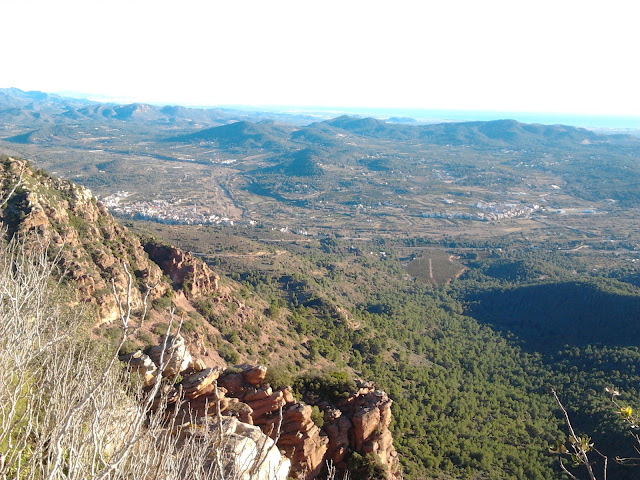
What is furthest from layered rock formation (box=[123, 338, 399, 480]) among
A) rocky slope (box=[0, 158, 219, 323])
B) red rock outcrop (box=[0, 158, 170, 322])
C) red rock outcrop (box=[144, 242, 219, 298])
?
red rock outcrop (box=[144, 242, 219, 298])

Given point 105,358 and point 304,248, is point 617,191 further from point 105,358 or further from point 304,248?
point 105,358

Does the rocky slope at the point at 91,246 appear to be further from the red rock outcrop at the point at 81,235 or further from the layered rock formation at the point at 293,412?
the layered rock formation at the point at 293,412

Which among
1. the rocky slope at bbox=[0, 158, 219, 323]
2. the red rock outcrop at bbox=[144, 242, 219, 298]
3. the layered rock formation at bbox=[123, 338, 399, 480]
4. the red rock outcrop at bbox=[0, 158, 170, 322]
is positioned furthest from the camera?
the red rock outcrop at bbox=[144, 242, 219, 298]

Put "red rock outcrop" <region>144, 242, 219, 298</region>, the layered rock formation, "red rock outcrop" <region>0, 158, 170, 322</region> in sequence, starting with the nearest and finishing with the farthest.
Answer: the layered rock formation
"red rock outcrop" <region>0, 158, 170, 322</region>
"red rock outcrop" <region>144, 242, 219, 298</region>

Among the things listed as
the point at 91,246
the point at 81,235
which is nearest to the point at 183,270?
the point at 91,246

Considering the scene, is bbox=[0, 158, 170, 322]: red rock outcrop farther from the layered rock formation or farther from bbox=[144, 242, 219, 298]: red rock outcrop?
the layered rock formation

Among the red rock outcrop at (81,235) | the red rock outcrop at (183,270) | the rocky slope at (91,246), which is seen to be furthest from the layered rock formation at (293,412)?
the red rock outcrop at (183,270)

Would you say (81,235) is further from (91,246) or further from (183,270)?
(183,270)

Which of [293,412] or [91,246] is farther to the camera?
[91,246]
